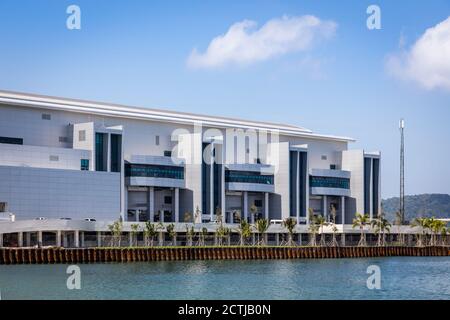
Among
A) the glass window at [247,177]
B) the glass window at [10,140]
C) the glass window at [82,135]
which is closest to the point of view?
the glass window at [10,140]

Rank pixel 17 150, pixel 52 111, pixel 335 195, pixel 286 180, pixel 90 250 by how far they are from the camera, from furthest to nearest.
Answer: pixel 335 195 → pixel 286 180 → pixel 52 111 → pixel 17 150 → pixel 90 250

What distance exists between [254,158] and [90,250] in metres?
49.0

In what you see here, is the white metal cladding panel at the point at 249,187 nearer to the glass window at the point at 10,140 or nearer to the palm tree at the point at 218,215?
the palm tree at the point at 218,215

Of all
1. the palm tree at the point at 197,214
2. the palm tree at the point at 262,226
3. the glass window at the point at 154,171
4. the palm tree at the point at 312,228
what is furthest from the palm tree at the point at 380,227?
the glass window at the point at 154,171

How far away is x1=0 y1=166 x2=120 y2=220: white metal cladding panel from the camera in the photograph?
103m

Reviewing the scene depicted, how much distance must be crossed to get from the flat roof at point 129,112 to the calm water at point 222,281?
3271cm

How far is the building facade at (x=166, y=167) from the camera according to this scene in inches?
4208

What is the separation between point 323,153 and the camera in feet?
480

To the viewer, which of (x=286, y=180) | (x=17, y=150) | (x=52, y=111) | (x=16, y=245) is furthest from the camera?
(x=286, y=180)

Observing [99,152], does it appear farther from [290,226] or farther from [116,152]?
[290,226]

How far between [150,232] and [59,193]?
35.8 feet

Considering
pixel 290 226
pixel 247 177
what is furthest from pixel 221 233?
pixel 247 177
